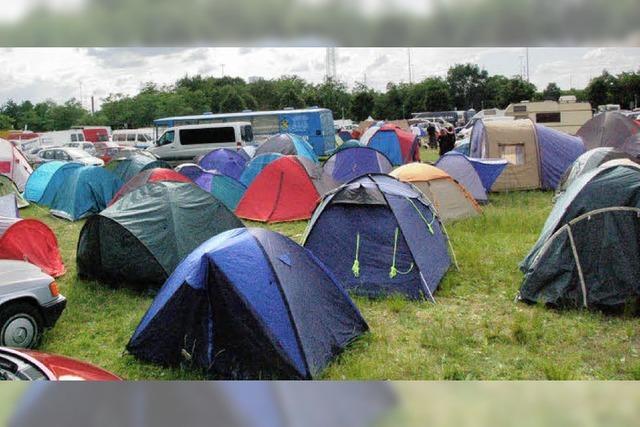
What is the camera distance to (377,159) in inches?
437

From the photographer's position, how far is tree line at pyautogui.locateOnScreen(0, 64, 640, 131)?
8219 mm

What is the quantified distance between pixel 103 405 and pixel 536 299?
4219 millimetres

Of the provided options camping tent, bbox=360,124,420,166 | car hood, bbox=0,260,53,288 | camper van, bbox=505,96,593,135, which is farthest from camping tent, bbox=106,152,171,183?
camper van, bbox=505,96,593,135

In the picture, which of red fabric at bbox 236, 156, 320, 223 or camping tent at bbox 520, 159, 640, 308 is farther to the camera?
red fabric at bbox 236, 156, 320, 223

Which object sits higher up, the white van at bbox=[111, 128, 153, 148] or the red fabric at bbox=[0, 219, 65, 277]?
the white van at bbox=[111, 128, 153, 148]

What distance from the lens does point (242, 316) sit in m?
3.82

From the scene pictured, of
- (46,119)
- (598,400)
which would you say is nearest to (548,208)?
(598,400)

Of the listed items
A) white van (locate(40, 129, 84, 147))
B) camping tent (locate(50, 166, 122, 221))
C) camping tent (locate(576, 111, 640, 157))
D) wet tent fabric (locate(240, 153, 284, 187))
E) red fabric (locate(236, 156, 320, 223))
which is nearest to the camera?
red fabric (locate(236, 156, 320, 223))

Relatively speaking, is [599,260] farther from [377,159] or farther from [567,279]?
[377,159]

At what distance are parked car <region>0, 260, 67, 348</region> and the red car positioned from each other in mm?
1569

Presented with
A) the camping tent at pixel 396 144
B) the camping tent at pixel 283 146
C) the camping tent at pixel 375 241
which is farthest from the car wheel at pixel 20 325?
the camping tent at pixel 396 144

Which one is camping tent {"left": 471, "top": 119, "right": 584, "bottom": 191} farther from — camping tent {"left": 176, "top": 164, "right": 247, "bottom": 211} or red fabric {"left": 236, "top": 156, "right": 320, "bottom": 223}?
camping tent {"left": 176, "top": 164, "right": 247, "bottom": 211}

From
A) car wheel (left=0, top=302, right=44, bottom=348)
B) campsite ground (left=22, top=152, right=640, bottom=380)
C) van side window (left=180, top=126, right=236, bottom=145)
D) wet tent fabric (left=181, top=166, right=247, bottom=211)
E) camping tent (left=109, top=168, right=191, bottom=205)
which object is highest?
van side window (left=180, top=126, right=236, bottom=145)

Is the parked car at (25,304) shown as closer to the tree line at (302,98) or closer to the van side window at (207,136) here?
the tree line at (302,98)
